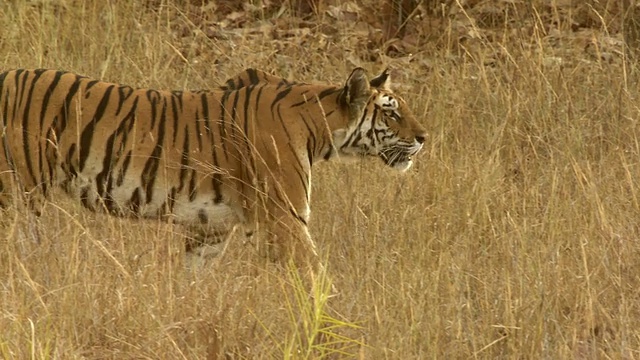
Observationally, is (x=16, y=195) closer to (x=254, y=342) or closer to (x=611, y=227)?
(x=254, y=342)

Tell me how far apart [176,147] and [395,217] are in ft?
2.82

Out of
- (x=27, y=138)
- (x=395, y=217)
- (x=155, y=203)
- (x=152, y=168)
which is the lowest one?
(x=395, y=217)

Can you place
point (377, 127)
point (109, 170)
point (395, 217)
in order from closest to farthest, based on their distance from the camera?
point (109, 170), point (395, 217), point (377, 127)

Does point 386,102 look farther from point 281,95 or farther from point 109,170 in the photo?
point 109,170

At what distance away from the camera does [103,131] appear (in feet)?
17.5

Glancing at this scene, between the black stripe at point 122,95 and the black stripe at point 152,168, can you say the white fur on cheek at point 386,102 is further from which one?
the black stripe at point 122,95

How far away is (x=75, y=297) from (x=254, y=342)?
562 mm

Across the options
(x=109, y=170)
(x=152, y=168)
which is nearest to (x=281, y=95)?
(x=152, y=168)

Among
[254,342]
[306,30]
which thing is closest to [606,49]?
[306,30]

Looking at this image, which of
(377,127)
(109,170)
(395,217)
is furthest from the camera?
(377,127)

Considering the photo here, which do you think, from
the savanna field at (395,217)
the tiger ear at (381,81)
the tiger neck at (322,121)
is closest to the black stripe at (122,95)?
the savanna field at (395,217)

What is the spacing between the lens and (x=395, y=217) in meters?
5.41

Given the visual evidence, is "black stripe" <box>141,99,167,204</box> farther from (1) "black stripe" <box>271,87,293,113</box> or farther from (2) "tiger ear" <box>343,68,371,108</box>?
(2) "tiger ear" <box>343,68,371,108</box>

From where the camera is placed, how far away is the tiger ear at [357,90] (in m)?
5.42
